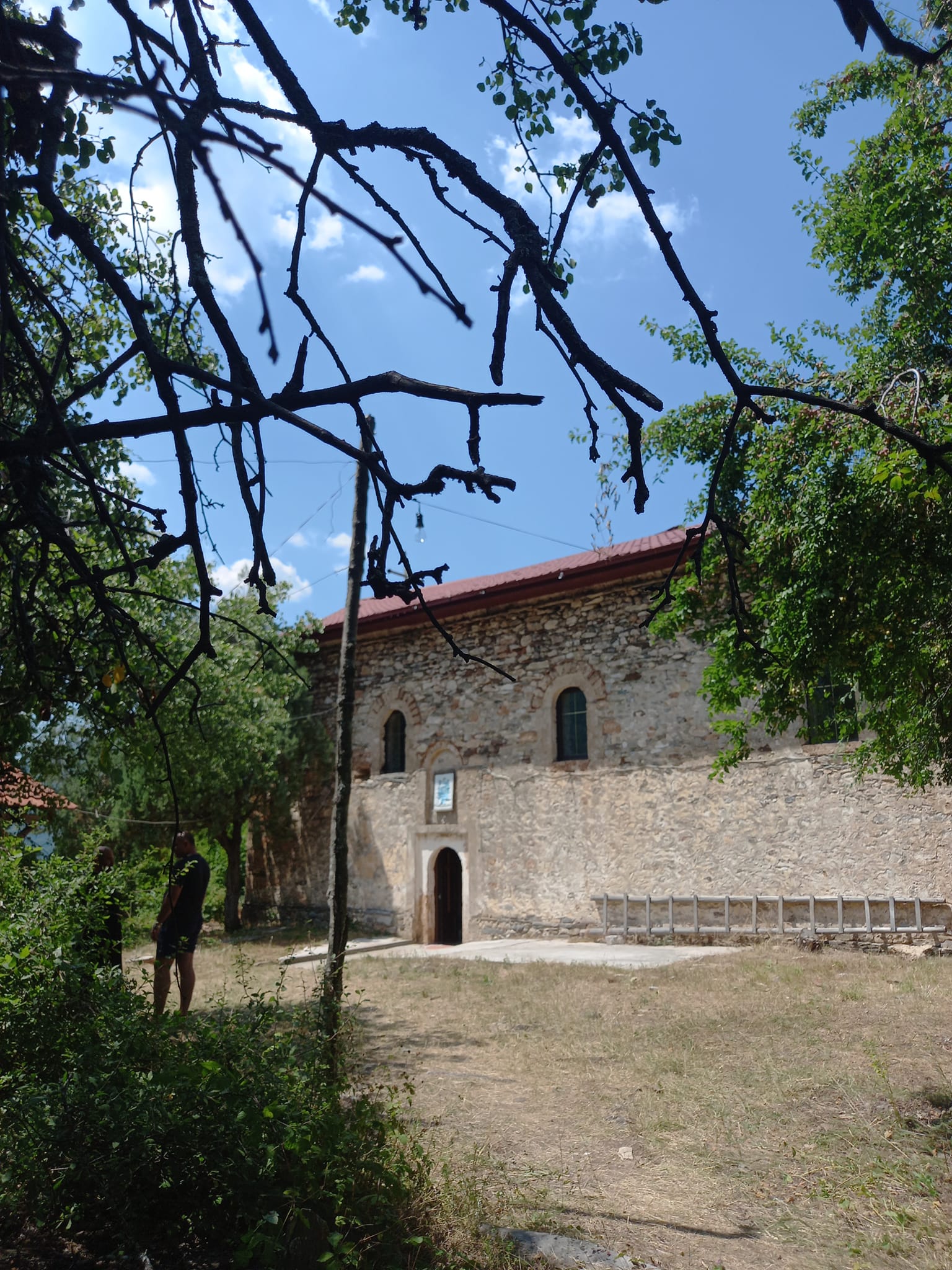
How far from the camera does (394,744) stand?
51.6ft

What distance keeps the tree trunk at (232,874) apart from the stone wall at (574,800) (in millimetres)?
618

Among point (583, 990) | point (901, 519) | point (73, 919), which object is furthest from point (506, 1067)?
point (901, 519)

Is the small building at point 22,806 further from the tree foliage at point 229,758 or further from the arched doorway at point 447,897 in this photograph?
the arched doorway at point 447,897

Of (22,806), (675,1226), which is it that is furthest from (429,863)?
(675,1226)

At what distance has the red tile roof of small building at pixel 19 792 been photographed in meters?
6.38

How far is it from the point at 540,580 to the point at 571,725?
7.21 ft

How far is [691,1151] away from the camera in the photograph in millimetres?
4566

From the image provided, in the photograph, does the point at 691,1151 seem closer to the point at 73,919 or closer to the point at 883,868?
the point at 73,919

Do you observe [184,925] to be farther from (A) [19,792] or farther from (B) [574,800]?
(B) [574,800]

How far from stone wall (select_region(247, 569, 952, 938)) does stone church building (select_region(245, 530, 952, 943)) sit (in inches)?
0.9

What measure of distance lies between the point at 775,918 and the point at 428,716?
6.24 m

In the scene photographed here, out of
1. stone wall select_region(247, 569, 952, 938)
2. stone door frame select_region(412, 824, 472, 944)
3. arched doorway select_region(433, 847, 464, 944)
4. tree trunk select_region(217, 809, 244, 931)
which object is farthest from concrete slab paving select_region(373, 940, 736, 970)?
tree trunk select_region(217, 809, 244, 931)

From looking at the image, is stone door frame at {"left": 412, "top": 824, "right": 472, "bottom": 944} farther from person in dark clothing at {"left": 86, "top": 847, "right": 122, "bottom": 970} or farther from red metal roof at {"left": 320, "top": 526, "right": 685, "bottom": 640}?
person in dark clothing at {"left": 86, "top": 847, "right": 122, "bottom": 970}

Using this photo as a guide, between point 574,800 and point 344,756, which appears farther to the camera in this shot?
point 574,800
